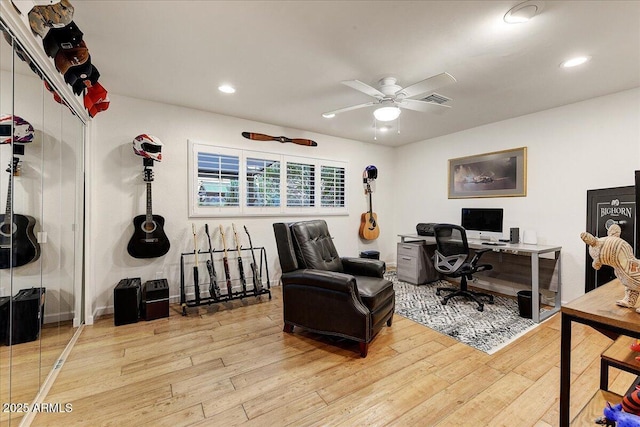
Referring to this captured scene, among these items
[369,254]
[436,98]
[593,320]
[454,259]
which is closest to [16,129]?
[593,320]

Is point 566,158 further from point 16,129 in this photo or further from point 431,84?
point 16,129

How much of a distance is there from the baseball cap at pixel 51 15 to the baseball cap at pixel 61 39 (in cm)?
11

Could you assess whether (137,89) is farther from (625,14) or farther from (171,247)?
(625,14)

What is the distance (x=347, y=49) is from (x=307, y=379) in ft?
8.45

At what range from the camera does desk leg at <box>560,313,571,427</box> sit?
114cm

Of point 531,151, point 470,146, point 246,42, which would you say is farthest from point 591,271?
point 246,42

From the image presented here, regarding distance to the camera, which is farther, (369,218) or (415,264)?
(369,218)

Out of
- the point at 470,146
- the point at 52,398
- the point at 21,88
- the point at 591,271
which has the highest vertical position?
the point at 470,146

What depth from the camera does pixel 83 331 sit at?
2705 millimetres

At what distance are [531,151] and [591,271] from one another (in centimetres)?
165

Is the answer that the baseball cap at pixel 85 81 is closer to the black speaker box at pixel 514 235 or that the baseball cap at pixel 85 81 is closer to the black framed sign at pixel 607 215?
the black speaker box at pixel 514 235

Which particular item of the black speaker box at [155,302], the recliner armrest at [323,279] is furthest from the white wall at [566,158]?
the black speaker box at [155,302]

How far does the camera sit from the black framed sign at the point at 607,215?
9.36 ft

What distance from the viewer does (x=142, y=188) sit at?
10.8 feet
